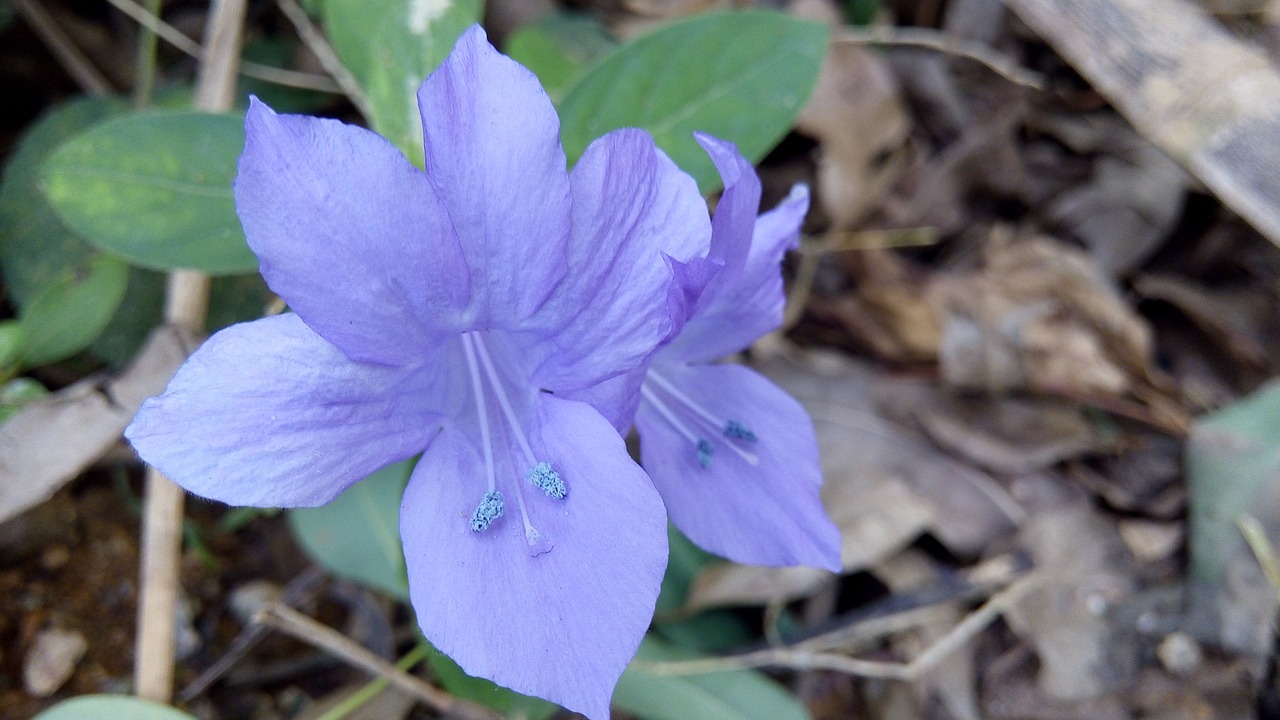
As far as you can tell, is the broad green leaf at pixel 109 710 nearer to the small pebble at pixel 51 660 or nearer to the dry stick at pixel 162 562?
the dry stick at pixel 162 562

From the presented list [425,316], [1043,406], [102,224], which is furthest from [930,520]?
[102,224]

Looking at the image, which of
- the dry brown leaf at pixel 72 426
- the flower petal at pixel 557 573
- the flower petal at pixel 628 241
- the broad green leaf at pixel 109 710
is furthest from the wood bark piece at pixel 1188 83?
the broad green leaf at pixel 109 710

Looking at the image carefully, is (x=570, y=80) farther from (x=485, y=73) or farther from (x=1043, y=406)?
(x=1043, y=406)

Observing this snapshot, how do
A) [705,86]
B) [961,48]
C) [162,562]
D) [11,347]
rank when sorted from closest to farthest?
1. [11,347]
2. [162,562]
3. [705,86]
4. [961,48]

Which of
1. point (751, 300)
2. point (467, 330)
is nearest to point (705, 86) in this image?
point (751, 300)

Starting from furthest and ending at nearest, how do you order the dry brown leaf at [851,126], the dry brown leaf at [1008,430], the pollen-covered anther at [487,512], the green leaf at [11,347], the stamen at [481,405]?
the dry brown leaf at [851,126] → the dry brown leaf at [1008,430] → the green leaf at [11,347] → the stamen at [481,405] → the pollen-covered anther at [487,512]

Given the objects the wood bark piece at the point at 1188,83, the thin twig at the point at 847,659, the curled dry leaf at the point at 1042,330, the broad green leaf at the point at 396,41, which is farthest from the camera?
the curled dry leaf at the point at 1042,330

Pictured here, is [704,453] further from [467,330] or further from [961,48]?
[961,48]
